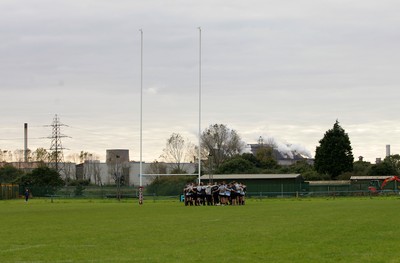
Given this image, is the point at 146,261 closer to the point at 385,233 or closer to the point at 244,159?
the point at 385,233

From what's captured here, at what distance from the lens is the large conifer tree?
102m

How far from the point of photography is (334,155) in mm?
102562

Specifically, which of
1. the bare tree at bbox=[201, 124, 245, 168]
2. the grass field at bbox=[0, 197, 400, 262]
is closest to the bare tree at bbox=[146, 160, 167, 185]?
the bare tree at bbox=[201, 124, 245, 168]

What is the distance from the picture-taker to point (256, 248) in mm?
14078

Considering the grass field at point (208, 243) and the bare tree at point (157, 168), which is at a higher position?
the bare tree at point (157, 168)

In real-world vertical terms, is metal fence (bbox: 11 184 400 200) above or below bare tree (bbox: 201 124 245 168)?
below

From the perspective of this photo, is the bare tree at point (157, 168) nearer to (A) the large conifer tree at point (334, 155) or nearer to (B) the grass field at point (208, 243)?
(A) the large conifer tree at point (334, 155)

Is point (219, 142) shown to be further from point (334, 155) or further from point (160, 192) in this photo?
point (160, 192)

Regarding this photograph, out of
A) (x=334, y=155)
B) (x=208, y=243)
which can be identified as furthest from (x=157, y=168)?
(x=208, y=243)

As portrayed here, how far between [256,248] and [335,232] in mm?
4498

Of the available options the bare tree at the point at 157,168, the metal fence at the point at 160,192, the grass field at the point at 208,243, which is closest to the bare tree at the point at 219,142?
the bare tree at the point at 157,168

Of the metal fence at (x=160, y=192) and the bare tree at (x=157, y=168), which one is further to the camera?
the bare tree at (x=157, y=168)

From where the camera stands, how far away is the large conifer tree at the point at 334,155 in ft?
336

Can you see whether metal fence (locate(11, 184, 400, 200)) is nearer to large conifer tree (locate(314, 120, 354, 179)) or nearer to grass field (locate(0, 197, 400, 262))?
large conifer tree (locate(314, 120, 354, 179))
